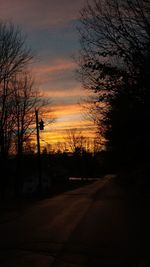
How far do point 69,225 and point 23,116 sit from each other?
29167 mm

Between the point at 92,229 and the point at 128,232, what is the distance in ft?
4.63

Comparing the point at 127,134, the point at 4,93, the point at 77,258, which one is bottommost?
the point at 77,258

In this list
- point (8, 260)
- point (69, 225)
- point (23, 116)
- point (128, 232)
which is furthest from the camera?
point (23, 116)

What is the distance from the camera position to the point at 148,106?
2667 cm

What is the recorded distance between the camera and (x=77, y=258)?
35.0 ft

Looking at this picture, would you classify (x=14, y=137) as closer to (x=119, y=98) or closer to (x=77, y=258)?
(x=119, y=98)

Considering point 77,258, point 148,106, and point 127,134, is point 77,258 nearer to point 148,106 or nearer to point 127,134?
point 148,106

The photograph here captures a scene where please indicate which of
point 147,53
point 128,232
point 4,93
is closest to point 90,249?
point 128,232

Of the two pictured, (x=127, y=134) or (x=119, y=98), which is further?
(x=127, y=134)

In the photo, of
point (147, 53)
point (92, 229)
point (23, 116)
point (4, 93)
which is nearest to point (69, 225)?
point (92, 229)

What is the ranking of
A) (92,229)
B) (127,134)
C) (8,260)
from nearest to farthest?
(8,260) → (92,229) → (127,134)

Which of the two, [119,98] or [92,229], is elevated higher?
[119,98]

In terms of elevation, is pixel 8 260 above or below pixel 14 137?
below

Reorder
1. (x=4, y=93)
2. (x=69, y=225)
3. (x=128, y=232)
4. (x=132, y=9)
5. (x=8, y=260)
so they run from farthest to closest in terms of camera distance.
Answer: (x=4, y=93)
(x=132, y=9)
(x=69, y=225)
(x=128, y=232)
(x=8, y=260)
